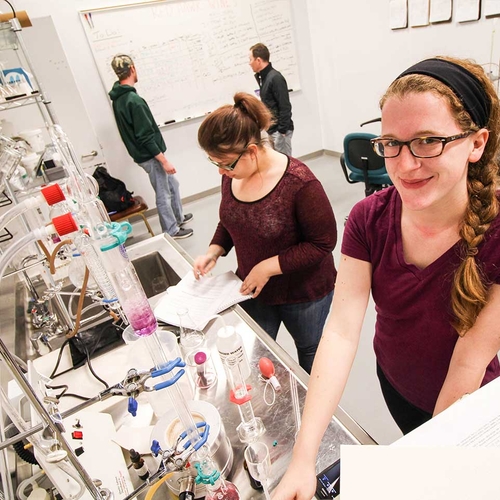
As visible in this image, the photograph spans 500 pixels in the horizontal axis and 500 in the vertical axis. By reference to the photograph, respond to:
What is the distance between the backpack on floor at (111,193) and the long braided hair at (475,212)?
123 inches

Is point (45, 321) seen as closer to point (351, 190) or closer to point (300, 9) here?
point (351, 190)

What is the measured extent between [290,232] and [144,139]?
2536mm

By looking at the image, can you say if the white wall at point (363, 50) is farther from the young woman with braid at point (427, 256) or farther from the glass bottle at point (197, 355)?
the glass bottle at point (197, 355)

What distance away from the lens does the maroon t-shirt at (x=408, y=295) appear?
0.80 meters

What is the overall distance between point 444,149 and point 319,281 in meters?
0.80

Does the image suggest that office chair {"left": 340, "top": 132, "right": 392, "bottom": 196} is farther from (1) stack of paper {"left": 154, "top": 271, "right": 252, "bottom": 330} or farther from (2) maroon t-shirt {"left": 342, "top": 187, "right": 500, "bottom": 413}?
(2) maroon t-shirt {"left": 342, "top": 187, "right": 500, "bottom": 413}

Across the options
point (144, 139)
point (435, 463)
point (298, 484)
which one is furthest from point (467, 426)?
point (144, 139)

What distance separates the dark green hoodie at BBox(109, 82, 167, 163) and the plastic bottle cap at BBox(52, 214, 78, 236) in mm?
2732

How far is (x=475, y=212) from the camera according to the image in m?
0.75

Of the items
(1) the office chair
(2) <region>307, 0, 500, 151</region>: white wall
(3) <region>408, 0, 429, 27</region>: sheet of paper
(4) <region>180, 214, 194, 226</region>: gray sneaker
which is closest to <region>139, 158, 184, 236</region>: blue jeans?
(4) <region>180, 214, 194, 226</region>: gray sneaker

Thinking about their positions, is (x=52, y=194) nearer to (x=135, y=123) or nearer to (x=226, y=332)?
(x=226, y=332)

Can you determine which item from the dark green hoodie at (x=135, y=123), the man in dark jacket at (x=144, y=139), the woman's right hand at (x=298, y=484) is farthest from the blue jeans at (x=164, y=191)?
the woman's right hand at (x=298, y=484)

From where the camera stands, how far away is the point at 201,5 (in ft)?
12.6

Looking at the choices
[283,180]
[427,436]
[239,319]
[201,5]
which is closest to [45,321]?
[239,319]
